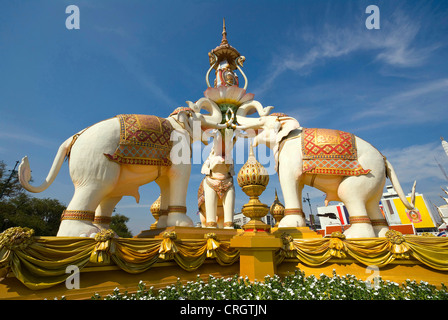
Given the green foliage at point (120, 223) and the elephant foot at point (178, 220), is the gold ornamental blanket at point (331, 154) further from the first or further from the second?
the green foliage at point (120, 223)

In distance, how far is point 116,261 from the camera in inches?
117

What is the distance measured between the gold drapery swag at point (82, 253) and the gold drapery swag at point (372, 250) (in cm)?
133

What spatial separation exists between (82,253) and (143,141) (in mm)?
1893

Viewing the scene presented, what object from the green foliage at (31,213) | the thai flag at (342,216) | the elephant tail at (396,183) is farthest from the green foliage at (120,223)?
the elephant tail at (396,183)

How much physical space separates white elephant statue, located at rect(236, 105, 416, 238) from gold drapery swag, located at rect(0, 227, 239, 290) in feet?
6.36

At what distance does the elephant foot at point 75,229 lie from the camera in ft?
10.8

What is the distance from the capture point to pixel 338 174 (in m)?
4.45

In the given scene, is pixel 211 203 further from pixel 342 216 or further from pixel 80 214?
pixel 342 216

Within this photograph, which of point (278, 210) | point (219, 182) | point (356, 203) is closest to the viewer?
point (356, 203)

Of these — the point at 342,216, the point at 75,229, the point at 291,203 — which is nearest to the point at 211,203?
the point at 291,203

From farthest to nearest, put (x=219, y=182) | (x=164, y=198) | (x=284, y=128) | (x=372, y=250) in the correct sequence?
(x=219, y=182) < (x=284, y=128) < (x=164, y=198) < (x=372, y=250)
